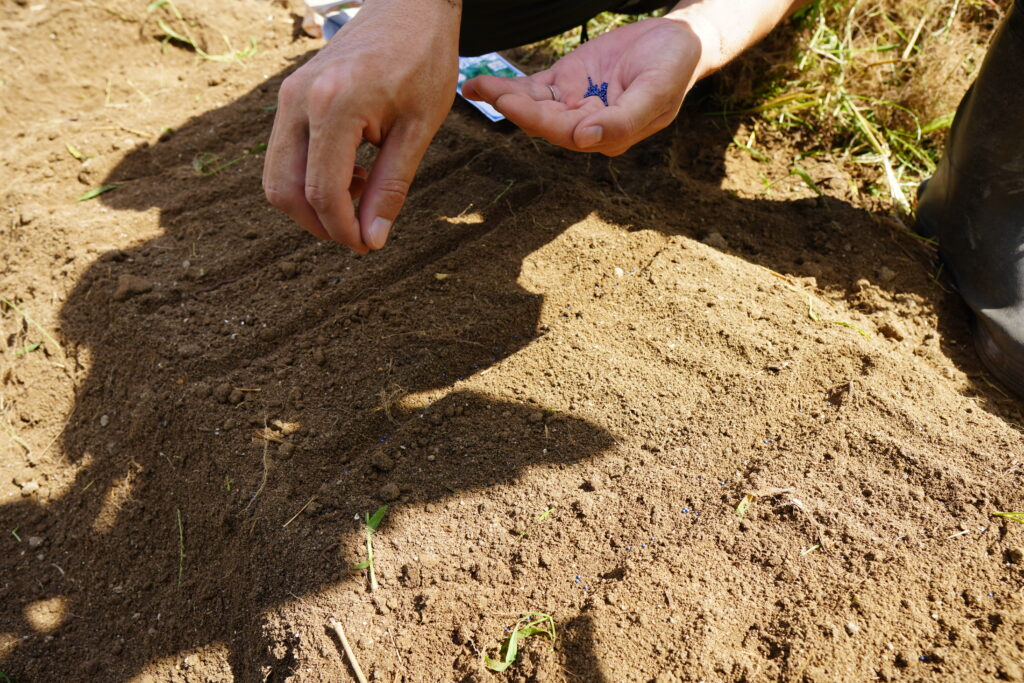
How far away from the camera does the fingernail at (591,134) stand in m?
1.63

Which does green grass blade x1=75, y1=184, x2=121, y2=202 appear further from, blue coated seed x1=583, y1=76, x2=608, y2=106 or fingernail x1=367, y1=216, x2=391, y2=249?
blue coated seed x1=583, y1=76, x2=608, y2=106

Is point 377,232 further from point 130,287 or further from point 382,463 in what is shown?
point 130,287

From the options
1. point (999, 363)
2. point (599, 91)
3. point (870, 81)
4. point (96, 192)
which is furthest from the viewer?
point (870, 81)

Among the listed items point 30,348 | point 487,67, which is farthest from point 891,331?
point 30,348

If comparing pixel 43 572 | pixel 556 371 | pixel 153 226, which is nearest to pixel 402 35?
pixel 556 371

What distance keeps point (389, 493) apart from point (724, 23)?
1.60m

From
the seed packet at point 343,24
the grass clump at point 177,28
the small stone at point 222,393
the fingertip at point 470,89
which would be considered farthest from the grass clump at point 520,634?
the grass clump at point 177,28

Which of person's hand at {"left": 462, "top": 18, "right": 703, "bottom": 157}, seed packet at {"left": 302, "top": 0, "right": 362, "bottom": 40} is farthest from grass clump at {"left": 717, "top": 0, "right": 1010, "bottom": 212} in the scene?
seed packet at {"left": 302, "top": 0, "right": 362, "bottom": 40}

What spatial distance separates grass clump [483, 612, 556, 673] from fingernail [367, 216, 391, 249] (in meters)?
0.87

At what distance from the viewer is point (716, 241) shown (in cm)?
241

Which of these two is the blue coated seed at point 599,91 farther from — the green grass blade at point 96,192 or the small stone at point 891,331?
the green grass blade at point 96,192

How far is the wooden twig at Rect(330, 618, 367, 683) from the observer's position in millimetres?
1525

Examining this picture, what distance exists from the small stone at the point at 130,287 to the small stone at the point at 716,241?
1.79 meters

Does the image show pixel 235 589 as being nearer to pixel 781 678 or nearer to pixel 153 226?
pixel 781 678
